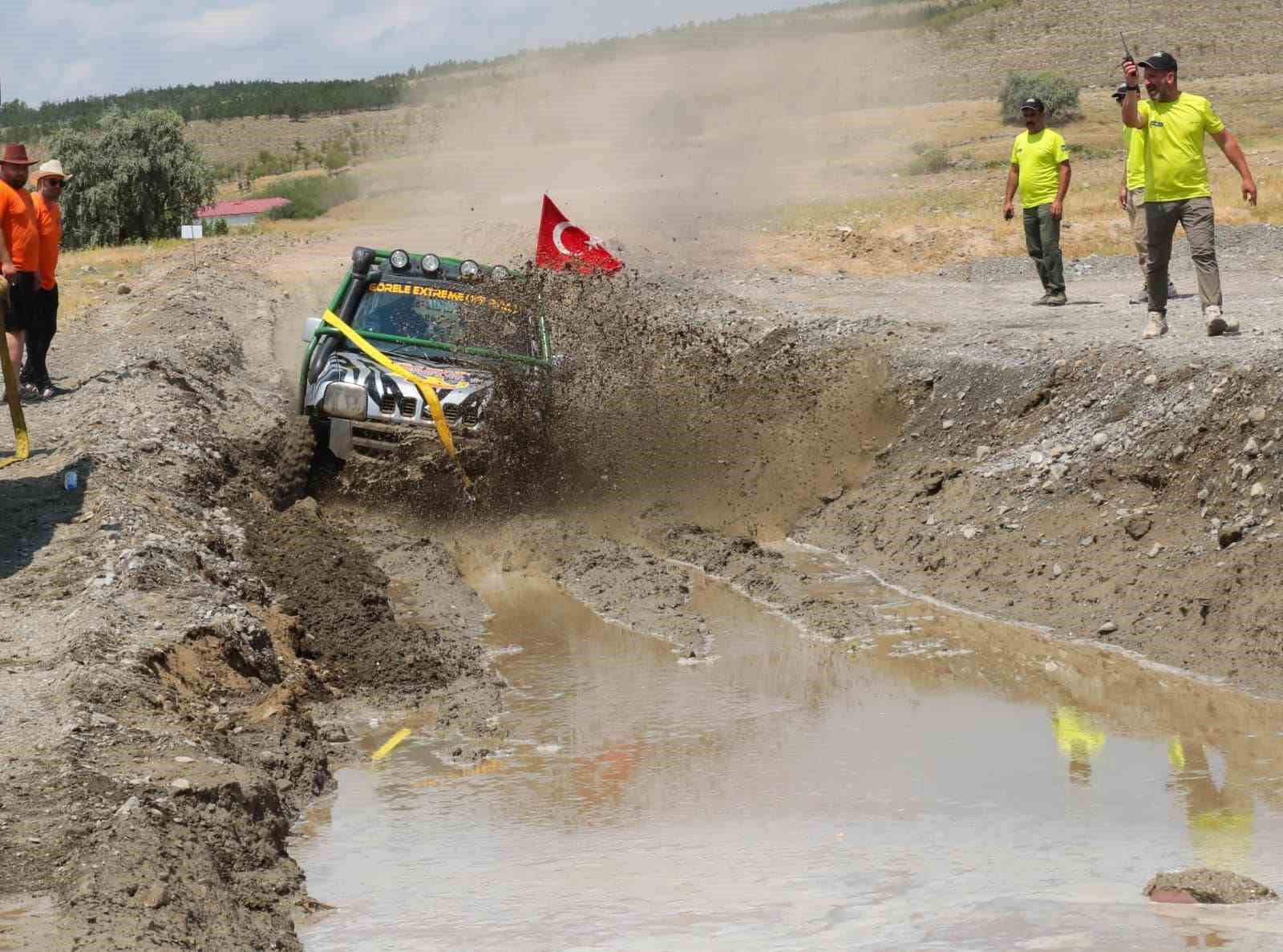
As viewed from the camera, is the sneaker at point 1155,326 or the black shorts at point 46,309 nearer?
the sneaker at point 1155,326

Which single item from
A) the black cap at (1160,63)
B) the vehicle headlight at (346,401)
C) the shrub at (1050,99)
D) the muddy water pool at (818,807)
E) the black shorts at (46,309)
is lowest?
the muddy water pool at (818,807)

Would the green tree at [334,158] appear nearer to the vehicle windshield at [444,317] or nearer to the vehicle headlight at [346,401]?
the vehicle windshield at [444,317]

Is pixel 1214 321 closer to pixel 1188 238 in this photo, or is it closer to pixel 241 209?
pixel 1188 238

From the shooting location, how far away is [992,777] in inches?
282

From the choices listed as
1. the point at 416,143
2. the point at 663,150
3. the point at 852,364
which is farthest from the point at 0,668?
the point at 416,143

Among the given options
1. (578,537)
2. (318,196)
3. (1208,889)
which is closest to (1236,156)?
(578,537)

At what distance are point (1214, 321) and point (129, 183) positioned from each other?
5206 centimetres

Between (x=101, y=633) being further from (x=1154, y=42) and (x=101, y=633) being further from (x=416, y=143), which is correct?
(x=1154, y=42)

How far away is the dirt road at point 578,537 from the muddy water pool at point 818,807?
0.35m

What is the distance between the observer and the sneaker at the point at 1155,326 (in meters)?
12.4

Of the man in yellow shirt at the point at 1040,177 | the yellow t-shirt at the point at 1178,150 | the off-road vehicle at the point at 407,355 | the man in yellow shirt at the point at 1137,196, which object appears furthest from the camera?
the man in yellow shirt at the point at 1040,177

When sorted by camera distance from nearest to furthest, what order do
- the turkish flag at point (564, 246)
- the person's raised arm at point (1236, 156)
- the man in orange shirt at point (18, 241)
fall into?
the person's raised arm at point (1236, 156)
the man in orange shirt at point (18, 241)
the turkish flag at point (564, 246)

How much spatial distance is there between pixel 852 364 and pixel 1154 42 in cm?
6916

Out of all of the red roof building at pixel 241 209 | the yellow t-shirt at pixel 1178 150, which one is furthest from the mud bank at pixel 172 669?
the red roof building at pixel 241 209
